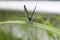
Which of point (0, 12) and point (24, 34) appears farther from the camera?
point (0, 12)

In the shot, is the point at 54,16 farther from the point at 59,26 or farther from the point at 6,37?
the point at 6,37

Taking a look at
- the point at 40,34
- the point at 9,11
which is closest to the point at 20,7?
the point at 9,11

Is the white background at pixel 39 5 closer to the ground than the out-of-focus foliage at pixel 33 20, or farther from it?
farther from it

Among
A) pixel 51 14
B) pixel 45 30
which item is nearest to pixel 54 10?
pixel 51 14

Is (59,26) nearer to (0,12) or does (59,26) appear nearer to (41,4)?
(41,4)

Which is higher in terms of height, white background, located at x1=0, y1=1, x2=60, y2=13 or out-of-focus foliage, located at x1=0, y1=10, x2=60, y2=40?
white background, located at x1=0, y1=1, x2=60, y2=13

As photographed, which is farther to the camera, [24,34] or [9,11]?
[9,11]

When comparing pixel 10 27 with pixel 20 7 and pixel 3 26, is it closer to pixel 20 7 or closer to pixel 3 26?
pixel 3 26
